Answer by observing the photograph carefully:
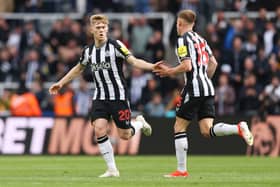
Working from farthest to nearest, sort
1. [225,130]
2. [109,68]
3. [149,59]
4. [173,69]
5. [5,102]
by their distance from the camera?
[149,59] → [5,102] → [109,68] → [225,130] → [173,69]

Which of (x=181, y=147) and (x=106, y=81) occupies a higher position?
(x=106, y=81)

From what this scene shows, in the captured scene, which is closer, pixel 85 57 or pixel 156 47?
pixel 85 57

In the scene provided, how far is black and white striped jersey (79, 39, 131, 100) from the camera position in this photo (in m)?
13.9

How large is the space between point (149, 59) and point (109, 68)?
11767 millimetres

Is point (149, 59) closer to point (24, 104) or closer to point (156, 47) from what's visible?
point (156, 47)

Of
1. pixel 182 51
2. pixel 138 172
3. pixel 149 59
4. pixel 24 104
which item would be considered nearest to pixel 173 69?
pixel 182 51

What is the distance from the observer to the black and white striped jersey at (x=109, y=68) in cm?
1387

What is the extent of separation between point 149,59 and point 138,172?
10.6 meters

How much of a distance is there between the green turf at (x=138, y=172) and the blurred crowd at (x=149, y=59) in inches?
140

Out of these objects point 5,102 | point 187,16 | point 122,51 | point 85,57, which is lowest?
point 5,102

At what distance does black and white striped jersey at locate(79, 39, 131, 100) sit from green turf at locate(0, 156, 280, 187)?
123 centimetres

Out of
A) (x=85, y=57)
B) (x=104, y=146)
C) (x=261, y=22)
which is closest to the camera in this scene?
(x=104, y=146)

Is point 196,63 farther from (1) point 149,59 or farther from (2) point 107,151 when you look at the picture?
(1) point 149,59

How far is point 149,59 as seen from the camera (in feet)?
84.0
